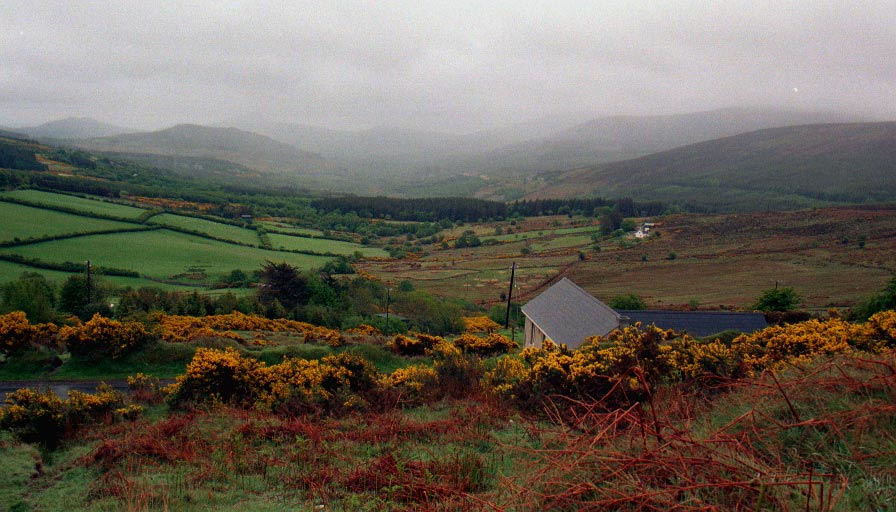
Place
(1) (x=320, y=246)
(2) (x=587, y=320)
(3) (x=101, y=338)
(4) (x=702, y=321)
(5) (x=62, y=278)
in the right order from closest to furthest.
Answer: (3) (x=101, y=338) < (2) (x=587, y=320) < (4) (x=702, y=321) < (5) (x=62, y=278) < (1) (x=320, y=246)

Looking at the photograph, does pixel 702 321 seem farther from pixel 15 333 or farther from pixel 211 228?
pixel 211 228

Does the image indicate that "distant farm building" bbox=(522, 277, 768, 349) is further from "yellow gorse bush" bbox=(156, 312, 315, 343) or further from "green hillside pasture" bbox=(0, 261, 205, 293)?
"green hillside pasture" bbox=(0, 261, 205, 293)

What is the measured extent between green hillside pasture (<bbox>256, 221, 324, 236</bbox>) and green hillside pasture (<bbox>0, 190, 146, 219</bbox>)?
19038 millimetres

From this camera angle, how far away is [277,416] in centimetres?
983

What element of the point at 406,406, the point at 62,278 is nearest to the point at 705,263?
the point at 406,406

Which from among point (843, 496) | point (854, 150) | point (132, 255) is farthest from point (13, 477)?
point (854, 150)

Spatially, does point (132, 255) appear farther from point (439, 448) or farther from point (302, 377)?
point (439, 448)

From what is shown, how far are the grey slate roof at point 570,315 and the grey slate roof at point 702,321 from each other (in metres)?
2.02

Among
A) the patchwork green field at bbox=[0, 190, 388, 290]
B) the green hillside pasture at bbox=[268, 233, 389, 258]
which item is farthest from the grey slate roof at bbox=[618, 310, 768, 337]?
the green hillside pasture at bbox=[268, 233, 389, 258]

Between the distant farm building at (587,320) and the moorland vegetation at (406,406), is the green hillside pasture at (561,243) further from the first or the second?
the distant farm building at (587,320)

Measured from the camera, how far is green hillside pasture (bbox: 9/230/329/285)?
48.6m

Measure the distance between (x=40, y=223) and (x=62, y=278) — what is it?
Answer: 18108 mm

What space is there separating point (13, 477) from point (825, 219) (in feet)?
372

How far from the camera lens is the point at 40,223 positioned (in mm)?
54469
